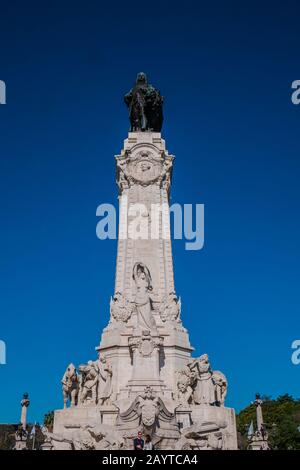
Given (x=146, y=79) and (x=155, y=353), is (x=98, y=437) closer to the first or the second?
(x=155, y=353)

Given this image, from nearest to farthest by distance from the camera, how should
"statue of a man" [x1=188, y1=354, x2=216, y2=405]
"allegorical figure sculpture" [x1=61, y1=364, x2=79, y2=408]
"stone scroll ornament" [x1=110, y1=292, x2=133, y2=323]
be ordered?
"statue of a man" [x1=188, y1=354, x2=216, y2=405]
"allegorical figure sculpture" [x1=61, y1=364, x2=79, y2=408]
"stone scroll ornament" [x1=110, y1=292, x2=133, y2=323]

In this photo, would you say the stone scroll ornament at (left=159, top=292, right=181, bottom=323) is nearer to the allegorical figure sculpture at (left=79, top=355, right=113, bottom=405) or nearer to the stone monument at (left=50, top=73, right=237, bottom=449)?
the stone monument at (left=50, top=73, right=237, bottom=449)

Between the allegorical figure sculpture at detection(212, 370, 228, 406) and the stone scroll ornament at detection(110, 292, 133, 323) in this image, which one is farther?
the stone scroll ornament at detection(110, 292, 133, 323)

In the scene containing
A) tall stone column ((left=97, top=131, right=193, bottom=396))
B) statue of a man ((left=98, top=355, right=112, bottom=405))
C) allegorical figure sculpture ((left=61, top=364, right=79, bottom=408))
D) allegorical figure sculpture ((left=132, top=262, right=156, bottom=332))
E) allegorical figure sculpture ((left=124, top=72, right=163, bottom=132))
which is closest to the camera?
statue of a man ((left=98, top=355, right=112, bottom=405))

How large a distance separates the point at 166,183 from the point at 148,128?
543 centimetres

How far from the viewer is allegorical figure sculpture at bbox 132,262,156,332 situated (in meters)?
27.5

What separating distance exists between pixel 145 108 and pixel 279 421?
Result: 42069mm

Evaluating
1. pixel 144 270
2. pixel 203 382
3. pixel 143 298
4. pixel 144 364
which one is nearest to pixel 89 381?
pixel 144 364

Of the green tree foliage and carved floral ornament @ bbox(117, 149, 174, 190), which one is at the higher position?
carved floral ornament @ bbox(117, 149, 174, 190)

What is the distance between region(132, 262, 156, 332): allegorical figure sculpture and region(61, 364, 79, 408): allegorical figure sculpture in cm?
435

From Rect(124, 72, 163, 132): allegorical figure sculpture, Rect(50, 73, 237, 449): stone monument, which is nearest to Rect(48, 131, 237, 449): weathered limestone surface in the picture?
Rect(50, 73, 237, 449): stone monument

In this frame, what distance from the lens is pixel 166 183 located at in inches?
1324

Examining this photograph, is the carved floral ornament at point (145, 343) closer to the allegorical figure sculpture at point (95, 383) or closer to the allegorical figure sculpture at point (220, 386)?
the allegorical figure sculpture at point (95, 383)
